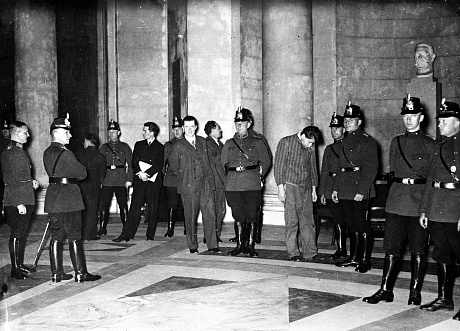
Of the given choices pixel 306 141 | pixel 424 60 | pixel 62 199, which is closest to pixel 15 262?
pixel 62 199

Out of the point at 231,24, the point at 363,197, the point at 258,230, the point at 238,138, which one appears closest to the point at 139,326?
the point at 363,197

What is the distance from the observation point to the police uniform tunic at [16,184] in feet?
24.9

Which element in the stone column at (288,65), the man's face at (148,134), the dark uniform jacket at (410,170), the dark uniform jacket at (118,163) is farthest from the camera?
the stone column at (288,65)

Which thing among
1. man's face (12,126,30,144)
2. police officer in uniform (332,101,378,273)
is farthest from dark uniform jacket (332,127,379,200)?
man's face (12,126,30,144)

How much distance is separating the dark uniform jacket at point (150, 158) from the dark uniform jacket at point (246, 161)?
74.7 inches

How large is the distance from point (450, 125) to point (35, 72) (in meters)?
11.9

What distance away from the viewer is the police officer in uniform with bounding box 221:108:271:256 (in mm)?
8883

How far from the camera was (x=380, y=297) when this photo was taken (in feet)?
20.1

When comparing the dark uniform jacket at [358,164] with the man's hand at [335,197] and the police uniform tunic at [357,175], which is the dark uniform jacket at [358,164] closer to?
the police uniform tunic at [357,175]

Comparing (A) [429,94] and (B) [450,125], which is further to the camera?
(A) [429,94]

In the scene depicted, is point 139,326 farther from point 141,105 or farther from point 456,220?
point 141,105

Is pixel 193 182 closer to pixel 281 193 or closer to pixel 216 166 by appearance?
pixel 216 166

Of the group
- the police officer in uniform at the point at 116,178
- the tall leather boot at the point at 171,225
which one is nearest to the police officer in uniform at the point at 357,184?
the tall leather boot at the point at 171,225

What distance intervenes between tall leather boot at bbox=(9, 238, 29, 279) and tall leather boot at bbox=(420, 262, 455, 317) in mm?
4871
